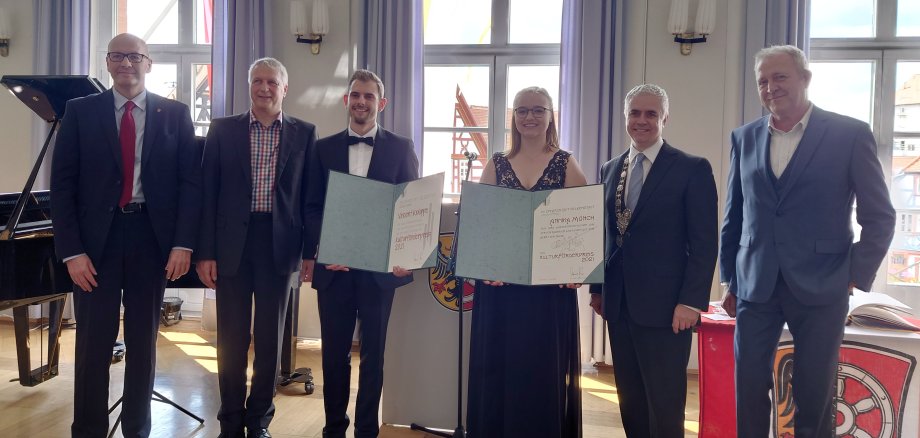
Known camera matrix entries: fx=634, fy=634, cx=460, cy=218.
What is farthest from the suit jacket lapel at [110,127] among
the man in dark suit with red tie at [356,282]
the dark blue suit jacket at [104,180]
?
the man in dark suit with red tie at [356,282]

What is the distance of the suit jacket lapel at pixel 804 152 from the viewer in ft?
7.73

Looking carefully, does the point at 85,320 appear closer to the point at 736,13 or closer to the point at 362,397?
the point at 362,397

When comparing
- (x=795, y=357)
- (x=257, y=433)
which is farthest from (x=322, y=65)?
(x=795, y=357)

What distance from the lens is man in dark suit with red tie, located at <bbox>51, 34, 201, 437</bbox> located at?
2.62 metres

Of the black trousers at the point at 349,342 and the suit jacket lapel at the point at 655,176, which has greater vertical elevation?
A: the suit jacket lapel at the point at 655,176

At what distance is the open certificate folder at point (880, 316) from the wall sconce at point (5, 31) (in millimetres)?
6731

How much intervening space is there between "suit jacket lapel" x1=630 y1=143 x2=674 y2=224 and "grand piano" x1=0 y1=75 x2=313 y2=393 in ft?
7.00

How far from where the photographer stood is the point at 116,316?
2734 millimetres

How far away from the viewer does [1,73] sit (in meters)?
5.72

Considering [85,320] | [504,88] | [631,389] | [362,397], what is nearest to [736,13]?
[504,88]

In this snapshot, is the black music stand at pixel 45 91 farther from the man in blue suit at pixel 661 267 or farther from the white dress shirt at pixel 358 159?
the man in blue suit at pixel 661 267

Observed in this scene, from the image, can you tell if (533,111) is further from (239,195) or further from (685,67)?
(685,67)

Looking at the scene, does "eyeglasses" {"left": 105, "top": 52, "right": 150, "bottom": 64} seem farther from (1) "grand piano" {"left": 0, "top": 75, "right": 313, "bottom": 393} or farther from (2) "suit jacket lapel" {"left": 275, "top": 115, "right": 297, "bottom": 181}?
(2) "suit jacket lapel" {"left": 275, "top": 115, "right": 297, "bottom": 181}

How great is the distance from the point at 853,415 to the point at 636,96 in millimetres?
1867
